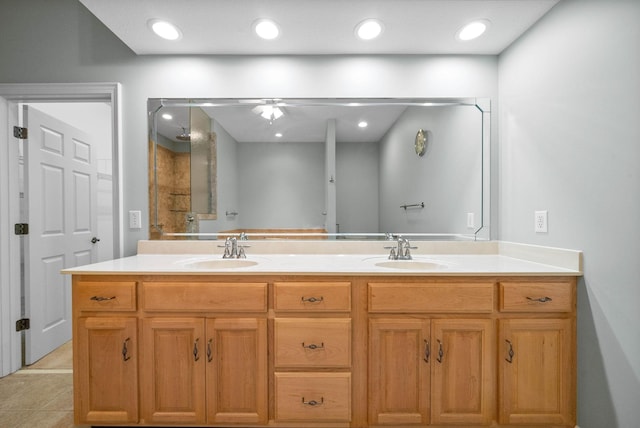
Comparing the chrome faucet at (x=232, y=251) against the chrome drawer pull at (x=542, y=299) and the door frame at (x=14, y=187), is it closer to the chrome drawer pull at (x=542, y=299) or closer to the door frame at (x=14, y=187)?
the door frame at (x=14, y=187)

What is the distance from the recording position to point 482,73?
1.93 metres

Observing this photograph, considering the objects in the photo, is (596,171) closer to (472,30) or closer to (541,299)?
(541,299)

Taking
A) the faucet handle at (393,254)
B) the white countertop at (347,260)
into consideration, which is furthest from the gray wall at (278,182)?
the faucet handle at (393,254)

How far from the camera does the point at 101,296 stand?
1391 mm

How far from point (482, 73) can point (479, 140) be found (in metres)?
0.44

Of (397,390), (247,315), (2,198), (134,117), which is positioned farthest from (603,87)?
(2,198)

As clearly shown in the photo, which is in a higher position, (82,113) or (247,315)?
(82,113)

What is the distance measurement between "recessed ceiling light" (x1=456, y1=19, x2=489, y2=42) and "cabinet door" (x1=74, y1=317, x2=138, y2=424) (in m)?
2.34

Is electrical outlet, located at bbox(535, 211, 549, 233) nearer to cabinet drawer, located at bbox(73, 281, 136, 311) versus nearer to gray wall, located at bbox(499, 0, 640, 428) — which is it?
gray wall, located at bbox(499, 0, 640, 428)

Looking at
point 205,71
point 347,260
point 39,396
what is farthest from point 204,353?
point 205,71

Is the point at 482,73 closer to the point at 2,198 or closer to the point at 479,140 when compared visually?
the point at 479,140

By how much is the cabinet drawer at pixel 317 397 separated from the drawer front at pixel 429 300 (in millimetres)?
378

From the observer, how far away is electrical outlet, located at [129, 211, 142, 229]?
6.32ft

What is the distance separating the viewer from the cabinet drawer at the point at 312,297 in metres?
1.37
